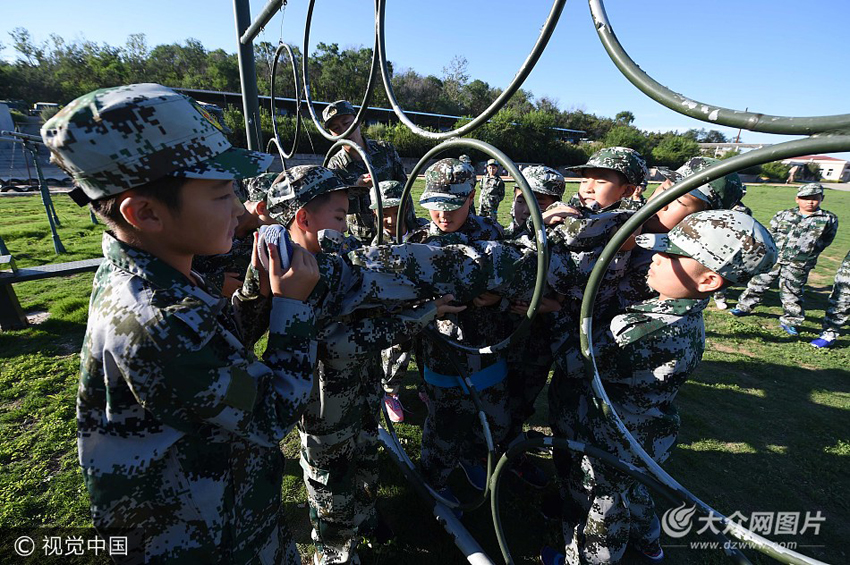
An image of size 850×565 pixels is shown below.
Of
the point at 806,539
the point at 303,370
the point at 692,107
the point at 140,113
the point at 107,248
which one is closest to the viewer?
the point at 692,107

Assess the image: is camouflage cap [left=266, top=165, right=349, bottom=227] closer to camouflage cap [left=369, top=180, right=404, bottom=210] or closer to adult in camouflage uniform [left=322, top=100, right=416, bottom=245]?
adult in camouflage uniform [left=322, top=100, right=416, bottom=245]

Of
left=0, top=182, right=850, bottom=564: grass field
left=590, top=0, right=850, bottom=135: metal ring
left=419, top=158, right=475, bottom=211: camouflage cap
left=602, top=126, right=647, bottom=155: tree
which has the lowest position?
left=0, top=182, right=850, bottom=564: grass field

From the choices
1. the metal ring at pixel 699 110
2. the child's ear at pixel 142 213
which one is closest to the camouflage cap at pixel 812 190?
the metal ring at pixel 699 110

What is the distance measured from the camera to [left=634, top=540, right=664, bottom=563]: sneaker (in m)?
2.75

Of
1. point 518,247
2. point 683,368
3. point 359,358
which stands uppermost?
point 518,247

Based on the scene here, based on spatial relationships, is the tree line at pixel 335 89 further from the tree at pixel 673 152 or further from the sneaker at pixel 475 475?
the sneaker at pixel 475 475

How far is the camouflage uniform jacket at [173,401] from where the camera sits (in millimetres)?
1058

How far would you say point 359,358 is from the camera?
1908mm

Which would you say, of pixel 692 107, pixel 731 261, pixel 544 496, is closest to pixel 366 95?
pixel 692 107

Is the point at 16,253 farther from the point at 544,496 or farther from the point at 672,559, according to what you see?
the point at 672,559

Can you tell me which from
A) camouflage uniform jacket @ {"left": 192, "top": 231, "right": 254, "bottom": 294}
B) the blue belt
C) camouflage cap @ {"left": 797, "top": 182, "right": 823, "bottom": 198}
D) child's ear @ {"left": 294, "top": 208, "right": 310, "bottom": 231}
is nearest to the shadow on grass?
the blue belt

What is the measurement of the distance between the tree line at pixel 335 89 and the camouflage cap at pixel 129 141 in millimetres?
29259

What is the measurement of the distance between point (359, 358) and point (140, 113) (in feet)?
4.21

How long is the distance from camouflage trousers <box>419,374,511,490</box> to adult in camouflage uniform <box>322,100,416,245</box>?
5.09 ft
